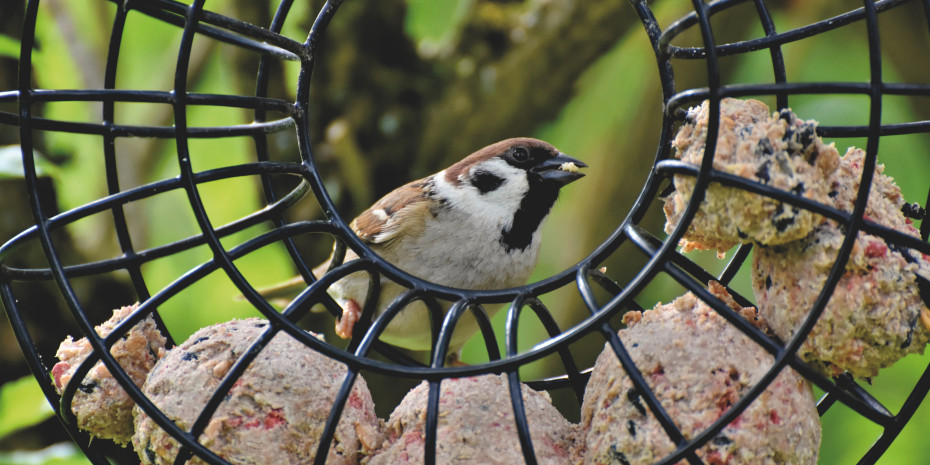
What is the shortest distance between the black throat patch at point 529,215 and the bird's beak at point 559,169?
0.03m

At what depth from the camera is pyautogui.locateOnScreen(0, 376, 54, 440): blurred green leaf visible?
1.74 metres

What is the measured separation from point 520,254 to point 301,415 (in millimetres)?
832

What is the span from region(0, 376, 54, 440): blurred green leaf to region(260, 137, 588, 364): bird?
652 mm

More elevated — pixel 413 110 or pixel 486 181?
pixel 413 110

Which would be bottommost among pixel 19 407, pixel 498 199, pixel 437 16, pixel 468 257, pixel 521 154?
pixel 19 407

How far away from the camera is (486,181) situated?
1915mm

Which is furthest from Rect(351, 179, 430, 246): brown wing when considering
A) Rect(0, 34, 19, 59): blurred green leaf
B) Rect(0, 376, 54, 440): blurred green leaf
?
Rect(0, 34, 19, 59): blurred green leaf

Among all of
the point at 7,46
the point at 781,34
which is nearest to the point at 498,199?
the point at 781,34

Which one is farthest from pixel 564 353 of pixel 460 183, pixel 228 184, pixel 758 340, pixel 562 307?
pixel 228 184

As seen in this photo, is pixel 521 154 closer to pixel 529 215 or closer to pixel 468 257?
pixel 529 215

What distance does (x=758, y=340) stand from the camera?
989 mm

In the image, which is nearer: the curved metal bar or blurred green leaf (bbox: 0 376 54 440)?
the curved metal bar

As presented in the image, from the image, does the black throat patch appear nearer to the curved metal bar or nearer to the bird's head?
the bird's head

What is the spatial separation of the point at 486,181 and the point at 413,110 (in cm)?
119
